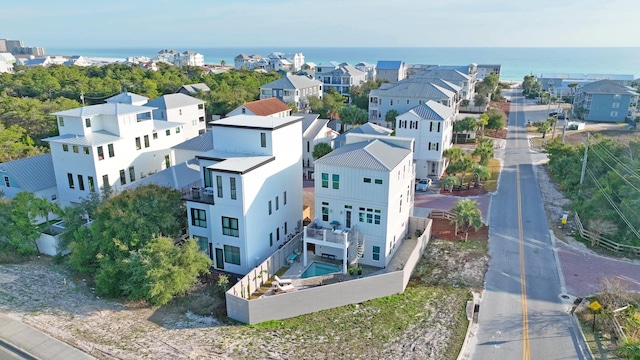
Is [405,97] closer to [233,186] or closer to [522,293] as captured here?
[522,293]

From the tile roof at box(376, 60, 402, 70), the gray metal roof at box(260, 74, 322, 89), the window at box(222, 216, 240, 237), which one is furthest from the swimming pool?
the tile roof at box(376, 60, 402, 70)

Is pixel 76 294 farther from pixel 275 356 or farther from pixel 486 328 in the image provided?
pixel 486 328

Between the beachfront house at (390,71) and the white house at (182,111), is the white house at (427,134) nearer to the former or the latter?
the white house at (182,111)

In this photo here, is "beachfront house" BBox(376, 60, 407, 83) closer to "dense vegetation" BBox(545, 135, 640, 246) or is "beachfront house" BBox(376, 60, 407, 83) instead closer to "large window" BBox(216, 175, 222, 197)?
"dense vegetation" BBox(545, 135, 640, 246)

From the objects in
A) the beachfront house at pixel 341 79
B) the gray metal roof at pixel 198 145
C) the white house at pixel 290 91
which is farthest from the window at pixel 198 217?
the beachfront house at pixel 341 79

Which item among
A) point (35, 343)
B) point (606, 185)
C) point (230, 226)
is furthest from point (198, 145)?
point (606, 185)

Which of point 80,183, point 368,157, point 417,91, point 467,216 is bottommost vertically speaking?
point 467,216

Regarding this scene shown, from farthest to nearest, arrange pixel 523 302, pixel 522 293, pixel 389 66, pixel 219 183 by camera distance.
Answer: pixel 389 66, pixel 219 183, pixel 522 293, pixel 523 302

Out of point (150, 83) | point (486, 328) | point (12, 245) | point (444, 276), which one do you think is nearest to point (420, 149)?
point (444, 276)
